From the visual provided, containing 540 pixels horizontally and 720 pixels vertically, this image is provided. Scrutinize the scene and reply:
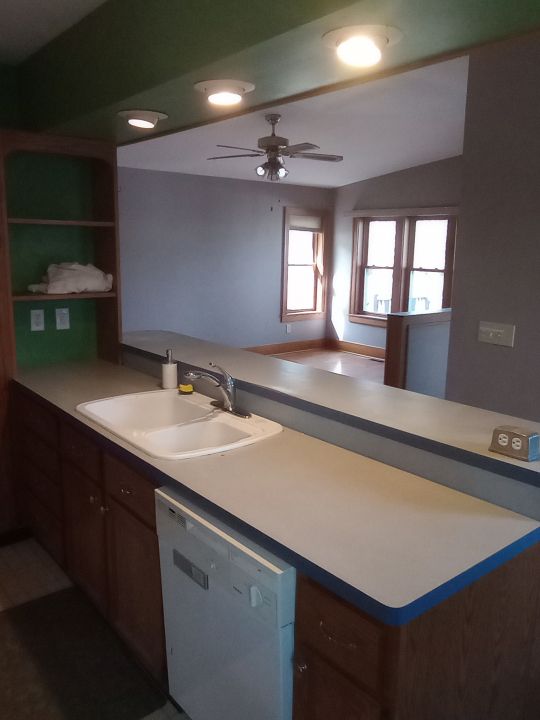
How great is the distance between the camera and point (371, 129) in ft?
18.3

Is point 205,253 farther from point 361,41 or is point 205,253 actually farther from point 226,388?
point 361,41

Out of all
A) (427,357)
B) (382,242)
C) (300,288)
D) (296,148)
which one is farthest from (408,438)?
(300,288)

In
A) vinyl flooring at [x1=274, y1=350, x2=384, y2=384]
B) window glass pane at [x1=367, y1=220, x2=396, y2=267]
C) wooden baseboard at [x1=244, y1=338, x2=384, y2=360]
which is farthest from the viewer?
wooden baseboard at [x1=244, y1=338, x2=384, y2=360]

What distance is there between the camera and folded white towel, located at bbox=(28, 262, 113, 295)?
2.89 m

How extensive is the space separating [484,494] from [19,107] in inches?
113

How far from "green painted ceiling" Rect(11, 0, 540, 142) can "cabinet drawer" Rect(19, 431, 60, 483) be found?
1434 millimetres

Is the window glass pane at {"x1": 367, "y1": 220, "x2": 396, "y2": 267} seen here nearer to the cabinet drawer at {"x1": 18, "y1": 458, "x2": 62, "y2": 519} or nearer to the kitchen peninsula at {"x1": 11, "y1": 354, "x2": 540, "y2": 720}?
the cabinet drawer at {"x1": 18, "y1": 458, "x2": 62, "y2": 519}

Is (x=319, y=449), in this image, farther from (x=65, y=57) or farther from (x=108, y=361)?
(x=65, y=57)

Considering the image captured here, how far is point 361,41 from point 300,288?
7050 millimetres

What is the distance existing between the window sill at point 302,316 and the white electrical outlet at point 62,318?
523 cm

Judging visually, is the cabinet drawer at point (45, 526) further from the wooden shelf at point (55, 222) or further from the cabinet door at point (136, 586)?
the wooden shelf at point (55, 222)

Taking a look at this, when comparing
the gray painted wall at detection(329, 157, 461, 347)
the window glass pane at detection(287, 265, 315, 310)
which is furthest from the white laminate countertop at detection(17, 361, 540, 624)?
the window glass pane at detection(287, 265, 315, 310)

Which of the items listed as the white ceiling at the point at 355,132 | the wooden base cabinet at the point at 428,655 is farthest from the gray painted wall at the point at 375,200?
the wooden base cabinet at the point at 428,655

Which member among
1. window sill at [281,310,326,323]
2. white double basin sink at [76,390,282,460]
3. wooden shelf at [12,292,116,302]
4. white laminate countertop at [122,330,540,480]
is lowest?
window sill at [281,310,326,323]
